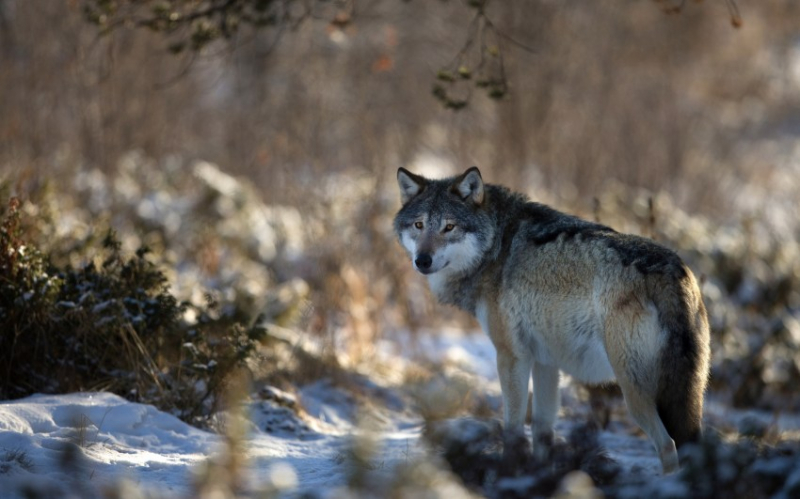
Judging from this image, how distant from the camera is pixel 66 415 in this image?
5680 mm

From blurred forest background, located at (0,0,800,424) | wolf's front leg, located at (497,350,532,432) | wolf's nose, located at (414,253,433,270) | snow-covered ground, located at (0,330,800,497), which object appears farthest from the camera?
blurred forest background, located at (0,0,800,424)

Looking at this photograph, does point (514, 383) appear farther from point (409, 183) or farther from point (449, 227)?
point (409, 183)

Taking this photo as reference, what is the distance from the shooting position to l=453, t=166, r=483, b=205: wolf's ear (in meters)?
6.26

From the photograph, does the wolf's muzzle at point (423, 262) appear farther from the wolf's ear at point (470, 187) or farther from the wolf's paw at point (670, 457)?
the wolf's paw at point (670, 457)

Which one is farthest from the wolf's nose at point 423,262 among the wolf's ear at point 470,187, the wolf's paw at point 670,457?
the wolf's paw at point 670,457

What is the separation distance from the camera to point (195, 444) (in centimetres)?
575

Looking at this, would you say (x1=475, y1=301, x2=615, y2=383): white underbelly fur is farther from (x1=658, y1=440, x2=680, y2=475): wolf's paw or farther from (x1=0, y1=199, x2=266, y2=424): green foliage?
(x1=0, y1=199, x2=266, y2=424): green foliage

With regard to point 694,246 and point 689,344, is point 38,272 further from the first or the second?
point 694,246

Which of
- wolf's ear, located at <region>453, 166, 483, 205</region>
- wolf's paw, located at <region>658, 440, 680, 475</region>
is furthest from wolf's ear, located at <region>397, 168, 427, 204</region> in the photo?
wolf's paw, located at <region>658, 440, 680, 475</region>

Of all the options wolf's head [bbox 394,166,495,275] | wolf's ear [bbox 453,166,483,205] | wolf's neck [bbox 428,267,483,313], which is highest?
wolf's ear [bbox 453,166,483,205]

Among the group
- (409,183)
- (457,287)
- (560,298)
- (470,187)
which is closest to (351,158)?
(409,183)

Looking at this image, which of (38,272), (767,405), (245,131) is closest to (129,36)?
(245,131)

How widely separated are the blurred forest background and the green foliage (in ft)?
0.23

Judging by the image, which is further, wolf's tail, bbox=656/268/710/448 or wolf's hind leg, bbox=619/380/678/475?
wolf's hind leg, bbox=619/380/678/475
